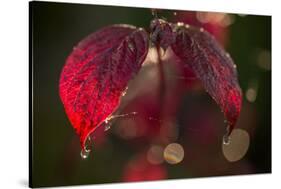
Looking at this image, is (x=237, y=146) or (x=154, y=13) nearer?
(x=154, y=13)

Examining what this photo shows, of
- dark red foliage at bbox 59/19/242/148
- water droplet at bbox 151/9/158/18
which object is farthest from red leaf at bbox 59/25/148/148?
water droplet at bbox 151/9/158/18

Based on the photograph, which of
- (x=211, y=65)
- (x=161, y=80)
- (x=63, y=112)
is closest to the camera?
(x=63, y=112)

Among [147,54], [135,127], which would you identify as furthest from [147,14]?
[135,127]

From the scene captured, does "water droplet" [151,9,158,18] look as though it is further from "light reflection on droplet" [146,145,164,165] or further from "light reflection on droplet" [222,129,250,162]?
"light reflection on droplet" [222,129,250,162]

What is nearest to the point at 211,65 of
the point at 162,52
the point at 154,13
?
the point at 162,52

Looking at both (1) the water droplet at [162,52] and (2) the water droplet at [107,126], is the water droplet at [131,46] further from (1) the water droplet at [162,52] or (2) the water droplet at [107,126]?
(2) the water droplet at [107,126]

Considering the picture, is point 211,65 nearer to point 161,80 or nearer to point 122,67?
point 161,80
